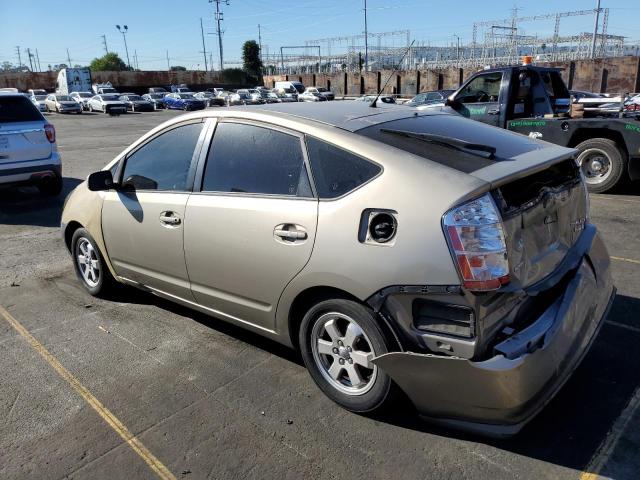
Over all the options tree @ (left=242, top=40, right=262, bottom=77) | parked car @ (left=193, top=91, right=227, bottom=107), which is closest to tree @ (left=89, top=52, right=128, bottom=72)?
tree @ (left=242, top=40, right=262, bottom=77)

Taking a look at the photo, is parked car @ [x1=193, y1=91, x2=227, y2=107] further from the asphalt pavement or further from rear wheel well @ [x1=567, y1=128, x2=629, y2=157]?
the asphalt pavement

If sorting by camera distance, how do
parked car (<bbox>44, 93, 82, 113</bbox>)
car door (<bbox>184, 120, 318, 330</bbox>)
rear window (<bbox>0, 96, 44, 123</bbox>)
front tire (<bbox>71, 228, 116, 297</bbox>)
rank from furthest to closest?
parked car (<bbox>44, 93, 82, 113</bbox>)
rear window (<bbox>0, 96, 44, 123</bbox>)
front tire (<bbox>71, 228, 116, 297</bbox>)
car door (<bbox>184, 120, 318, 330</bbox>)

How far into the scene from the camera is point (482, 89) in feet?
32.9

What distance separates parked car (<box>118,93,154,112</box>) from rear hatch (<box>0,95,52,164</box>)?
41.0 meters

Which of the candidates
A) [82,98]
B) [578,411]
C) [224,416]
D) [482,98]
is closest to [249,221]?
[224,416]

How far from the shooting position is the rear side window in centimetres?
273

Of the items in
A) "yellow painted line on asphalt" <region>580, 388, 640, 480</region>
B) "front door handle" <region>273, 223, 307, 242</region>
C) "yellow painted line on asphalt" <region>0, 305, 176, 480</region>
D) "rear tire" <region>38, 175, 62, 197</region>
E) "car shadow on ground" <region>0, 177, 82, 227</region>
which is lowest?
"car shadow on ground" <region>0, 177, 82, 227</region>

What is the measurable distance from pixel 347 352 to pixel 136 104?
4903 centimetres

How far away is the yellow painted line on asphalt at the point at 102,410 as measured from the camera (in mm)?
2590

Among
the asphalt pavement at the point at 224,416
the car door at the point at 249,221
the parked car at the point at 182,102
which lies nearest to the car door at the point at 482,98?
the asphalt pavement at the point at 224,416

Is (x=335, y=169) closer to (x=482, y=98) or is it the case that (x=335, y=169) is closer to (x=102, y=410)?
(x=102, y=410)

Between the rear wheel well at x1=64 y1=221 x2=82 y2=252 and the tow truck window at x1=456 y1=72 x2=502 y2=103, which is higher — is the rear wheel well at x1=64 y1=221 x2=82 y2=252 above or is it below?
below

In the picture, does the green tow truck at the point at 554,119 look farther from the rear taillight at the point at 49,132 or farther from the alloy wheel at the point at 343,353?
the rear taillight at the point at 49,132

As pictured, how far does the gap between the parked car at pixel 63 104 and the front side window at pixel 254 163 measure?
4640cm
